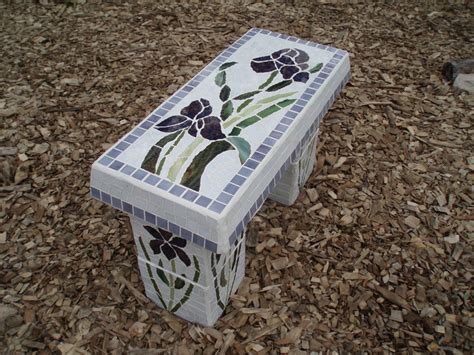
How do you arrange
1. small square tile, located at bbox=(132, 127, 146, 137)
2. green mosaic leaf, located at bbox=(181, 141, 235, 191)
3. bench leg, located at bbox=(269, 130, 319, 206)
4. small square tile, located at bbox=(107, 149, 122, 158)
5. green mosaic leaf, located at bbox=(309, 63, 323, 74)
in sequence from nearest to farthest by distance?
green mosaic leaf, located at bbox=(181, 141, 235, 191), small square tile, located at bbox=(107, 149, 122, 158), small square tile, located at bbox=(132, 127, 146, 137), green mosaic leaf, located at bbox=(309, 63, 323, 74), bench leg, located at bbox=(269, 130, 319, 206)

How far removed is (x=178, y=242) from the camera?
190 centimetres

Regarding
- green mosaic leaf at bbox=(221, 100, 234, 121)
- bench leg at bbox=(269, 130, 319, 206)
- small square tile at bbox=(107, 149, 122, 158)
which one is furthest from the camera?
bench leg at bbox=(269, 130, 319, 206)

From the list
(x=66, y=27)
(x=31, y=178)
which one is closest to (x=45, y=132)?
(x=31, y=178)

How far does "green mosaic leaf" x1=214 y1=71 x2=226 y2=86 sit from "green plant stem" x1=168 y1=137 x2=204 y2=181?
1.51 feet

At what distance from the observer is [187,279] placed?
2.03 metres

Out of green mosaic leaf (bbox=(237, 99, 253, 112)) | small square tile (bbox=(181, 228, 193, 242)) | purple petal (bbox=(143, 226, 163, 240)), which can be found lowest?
purple petal (bbox=(143, 226, 163, 240))

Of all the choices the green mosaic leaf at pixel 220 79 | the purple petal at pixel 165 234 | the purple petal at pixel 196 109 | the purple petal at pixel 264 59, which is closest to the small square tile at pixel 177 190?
the purple petal at pixel 165 234

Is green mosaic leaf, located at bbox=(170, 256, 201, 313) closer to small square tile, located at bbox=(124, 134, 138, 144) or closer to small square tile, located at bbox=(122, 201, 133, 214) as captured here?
small square tile, located at bbox=(122, 201, 133, 214)

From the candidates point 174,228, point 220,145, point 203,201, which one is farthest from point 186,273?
point 220,145

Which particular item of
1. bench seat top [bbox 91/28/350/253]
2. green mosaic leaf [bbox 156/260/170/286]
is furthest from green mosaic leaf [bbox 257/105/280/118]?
green mosaic leaf [bbox 156/260/170/286]

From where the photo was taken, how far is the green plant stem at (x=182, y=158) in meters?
1.82

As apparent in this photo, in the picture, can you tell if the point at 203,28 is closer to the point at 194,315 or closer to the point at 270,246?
the point at 270,246

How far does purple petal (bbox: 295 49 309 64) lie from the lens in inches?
99.1

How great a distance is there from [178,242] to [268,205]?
945 millimetres
